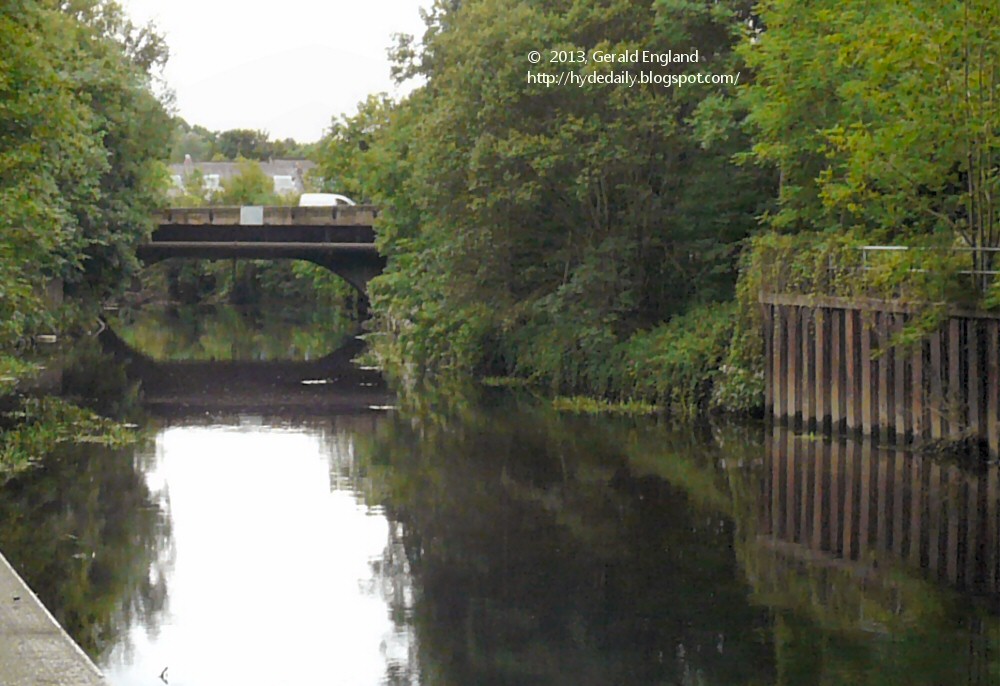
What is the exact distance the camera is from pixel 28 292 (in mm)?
28859

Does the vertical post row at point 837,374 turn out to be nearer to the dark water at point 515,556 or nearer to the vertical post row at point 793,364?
the dark water at point 515,556

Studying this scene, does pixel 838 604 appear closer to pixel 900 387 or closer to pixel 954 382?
pixel 954 382

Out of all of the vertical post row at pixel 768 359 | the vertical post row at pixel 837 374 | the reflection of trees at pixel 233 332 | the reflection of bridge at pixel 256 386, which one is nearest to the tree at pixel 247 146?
the reflection of trees at pixel 233 332

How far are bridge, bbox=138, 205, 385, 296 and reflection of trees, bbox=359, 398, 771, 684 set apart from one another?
152 ft

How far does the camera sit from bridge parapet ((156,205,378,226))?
7425cm

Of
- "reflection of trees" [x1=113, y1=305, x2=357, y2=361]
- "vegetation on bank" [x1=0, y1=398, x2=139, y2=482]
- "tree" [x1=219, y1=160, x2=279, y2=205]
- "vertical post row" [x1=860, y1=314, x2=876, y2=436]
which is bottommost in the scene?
"vegetation on bank" [x1=0, y1=398, x2=139, y2=482]

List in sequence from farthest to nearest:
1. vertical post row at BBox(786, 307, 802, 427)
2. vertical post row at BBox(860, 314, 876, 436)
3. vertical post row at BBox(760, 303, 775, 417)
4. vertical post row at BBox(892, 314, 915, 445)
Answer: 1. vertical post row at BBox(760, 303, 775, 417)
2. vertical post row at BBox(786, 307, 802, 427)
3. vertical post row at BBox(860, 314, 876, 436)
4. vertical post row at BBox(892, 314, 915, 445)

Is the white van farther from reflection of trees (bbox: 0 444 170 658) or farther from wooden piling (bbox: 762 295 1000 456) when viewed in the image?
reflection of trees (bbox: 0 444 170 658)

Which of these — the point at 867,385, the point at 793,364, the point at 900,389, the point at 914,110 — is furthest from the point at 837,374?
the point at 914,110

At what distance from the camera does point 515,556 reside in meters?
18.5

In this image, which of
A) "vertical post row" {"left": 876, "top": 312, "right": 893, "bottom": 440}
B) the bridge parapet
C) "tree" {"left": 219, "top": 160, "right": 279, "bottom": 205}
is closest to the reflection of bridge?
"vertical post row" {"left": 876, "top": 312, "right": 893, "bottom": 440}

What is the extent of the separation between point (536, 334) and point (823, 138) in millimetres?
12286

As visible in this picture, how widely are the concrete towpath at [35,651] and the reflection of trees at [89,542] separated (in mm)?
967

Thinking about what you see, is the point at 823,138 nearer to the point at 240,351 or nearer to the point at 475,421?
the point at 475,421
